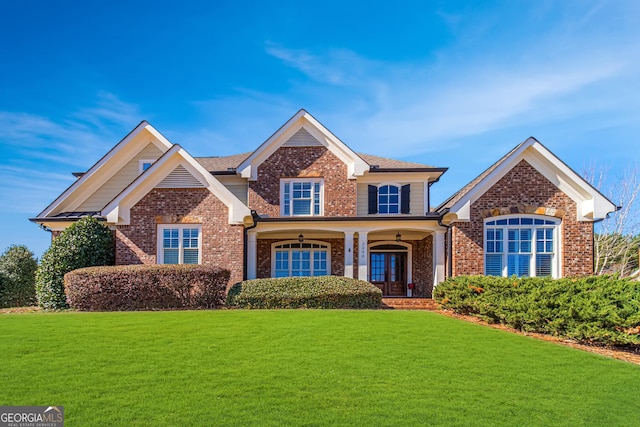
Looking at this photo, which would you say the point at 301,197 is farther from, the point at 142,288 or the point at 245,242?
the point at 142,288

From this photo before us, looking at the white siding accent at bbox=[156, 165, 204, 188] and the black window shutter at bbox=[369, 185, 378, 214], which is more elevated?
the white siding accent at bbox=[156, 165, 204, 188]

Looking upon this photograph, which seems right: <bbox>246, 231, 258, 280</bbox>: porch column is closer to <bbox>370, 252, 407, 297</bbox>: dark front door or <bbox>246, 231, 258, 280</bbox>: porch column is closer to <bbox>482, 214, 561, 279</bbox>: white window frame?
<bbox>370, 252, 407, 297</bbox>: dark front door

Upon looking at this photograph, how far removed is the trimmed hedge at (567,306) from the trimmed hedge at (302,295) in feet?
11.4

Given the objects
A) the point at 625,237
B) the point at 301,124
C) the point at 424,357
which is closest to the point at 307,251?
the point at 301,124

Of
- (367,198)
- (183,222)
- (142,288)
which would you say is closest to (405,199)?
(367,198)

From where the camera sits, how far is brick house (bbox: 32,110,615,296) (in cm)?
1666

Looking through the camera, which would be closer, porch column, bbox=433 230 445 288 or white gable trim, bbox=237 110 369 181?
porch column, bbox=433 230 445 288

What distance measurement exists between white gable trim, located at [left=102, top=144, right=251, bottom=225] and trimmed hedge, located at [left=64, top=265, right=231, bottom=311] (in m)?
2.61

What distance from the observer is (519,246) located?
55.3 ft

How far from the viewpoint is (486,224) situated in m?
16.8

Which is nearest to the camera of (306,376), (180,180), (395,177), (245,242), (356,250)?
(306,376)

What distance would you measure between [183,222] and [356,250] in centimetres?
721

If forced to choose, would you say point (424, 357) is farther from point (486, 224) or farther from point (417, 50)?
point (417, 50)

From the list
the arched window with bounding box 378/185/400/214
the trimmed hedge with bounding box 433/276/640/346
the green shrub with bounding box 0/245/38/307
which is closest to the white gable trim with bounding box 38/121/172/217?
the green shrub with bounding box 0/245/38/307
